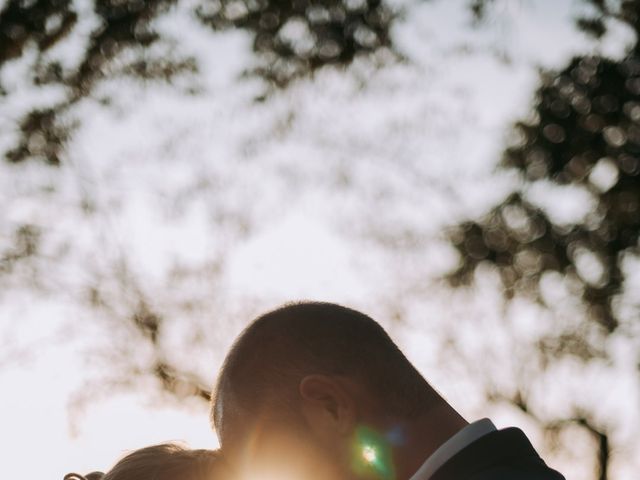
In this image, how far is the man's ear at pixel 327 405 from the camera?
3045 mm

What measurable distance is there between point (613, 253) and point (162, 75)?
9.45 metres

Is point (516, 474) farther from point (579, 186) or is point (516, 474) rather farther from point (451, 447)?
point (579, 186)

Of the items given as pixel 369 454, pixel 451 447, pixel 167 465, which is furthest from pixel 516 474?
pixel 167 465

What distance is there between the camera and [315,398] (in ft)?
10.0

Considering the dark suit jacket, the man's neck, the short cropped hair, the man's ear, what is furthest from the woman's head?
the dark suit jacket

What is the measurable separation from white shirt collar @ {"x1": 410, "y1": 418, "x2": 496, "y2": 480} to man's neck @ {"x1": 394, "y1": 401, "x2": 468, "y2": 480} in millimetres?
51

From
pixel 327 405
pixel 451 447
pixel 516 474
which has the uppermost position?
pixel 327 405

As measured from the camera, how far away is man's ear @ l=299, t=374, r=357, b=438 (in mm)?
3045

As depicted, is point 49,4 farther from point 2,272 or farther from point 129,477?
point 2,272

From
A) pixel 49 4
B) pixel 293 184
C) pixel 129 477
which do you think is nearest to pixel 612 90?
pixel 293 184

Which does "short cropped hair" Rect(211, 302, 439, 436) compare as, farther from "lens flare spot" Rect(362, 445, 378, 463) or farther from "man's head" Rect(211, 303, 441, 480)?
"lens flare spot" Rect(362, 445, 378, 463)

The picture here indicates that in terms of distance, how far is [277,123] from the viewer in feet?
46.7

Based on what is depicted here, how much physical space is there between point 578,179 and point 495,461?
13.2 meters

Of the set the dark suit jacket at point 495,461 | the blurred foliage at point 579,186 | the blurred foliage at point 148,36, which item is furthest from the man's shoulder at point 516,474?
the blurred foliage at point 579,186
